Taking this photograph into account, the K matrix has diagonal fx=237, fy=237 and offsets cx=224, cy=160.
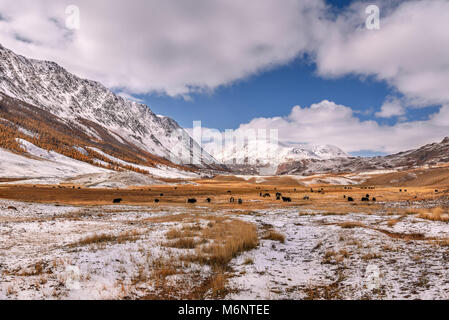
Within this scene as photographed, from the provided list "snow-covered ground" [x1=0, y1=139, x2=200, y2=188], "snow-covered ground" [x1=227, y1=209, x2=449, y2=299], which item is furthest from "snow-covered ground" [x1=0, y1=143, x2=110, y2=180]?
"snow-covered ground" [x1=227, y1=209, x2=449, y2=299]

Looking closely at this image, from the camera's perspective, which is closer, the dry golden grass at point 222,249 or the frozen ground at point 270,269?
the frozen ground at point 270,269

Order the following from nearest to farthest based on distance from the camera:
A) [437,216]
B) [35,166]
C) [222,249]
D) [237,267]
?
1. [237,267]
2. [222,249]
3. [437,216]
4. [35,166]

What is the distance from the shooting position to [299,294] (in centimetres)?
741

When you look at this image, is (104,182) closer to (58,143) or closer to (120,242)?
(120,242)

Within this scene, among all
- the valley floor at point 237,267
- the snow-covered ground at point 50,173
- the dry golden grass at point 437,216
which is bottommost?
the valley floor at point 237,267

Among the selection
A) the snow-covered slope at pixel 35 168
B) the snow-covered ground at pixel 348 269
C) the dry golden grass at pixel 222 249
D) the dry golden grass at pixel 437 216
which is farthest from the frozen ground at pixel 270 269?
the snow-covered slope at pixel 35 168

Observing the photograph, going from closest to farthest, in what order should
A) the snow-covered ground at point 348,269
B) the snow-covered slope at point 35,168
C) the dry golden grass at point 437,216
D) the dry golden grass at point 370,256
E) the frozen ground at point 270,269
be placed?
the snow-covered ground at point 348,269 < the frozen ground at point 270,269 < the dry golden grass at point 370,256 < the dry golden grass at point 437,216 < the snow-covered slope at point 35,168

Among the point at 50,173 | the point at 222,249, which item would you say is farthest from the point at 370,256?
the point at 50,173

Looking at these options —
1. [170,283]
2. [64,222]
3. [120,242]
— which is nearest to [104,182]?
[64,222]

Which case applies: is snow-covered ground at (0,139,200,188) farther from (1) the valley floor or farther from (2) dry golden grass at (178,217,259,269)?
(2) dry golden grass at (178,217,259,269)

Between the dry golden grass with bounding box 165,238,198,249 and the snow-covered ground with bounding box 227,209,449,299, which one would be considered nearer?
the snow-covered ground with bounding box 227,209,449,299

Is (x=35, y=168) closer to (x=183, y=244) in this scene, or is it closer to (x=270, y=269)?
(x=183, y=244)

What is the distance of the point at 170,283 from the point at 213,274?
1851 mm

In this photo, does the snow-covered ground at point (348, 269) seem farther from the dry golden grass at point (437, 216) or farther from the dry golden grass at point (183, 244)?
the dry golden grass at point (183, 244)
